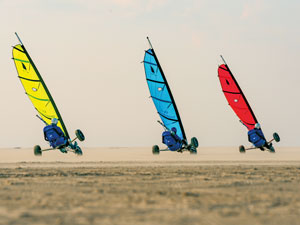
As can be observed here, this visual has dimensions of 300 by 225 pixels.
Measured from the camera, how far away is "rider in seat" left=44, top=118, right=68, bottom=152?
26458 millimetres

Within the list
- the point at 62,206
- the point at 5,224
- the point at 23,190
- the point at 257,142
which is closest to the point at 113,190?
the point at 23,190

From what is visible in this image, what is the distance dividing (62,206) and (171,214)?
66.6 inches

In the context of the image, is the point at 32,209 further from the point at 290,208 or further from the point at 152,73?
the point at 152,73

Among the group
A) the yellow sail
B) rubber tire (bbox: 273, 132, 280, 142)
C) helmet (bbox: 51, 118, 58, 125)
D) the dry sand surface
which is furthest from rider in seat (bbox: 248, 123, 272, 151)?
the dry sand surface

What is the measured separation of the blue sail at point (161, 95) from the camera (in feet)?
101

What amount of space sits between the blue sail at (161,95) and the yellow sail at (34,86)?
5594 mm

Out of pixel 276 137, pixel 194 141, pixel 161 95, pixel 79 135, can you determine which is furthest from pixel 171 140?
pixel 276 137

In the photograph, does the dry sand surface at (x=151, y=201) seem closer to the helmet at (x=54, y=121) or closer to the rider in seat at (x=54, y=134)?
the rider in seat at (x=54, y=134)

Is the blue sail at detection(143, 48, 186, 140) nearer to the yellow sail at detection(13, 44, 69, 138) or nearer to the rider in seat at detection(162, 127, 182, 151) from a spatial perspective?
the rider in seat at detection(162, 127, 182, 151)

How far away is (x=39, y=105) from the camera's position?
28.5m

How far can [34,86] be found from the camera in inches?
1120

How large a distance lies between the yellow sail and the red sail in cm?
1105

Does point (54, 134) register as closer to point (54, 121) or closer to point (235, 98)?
point (54, 121)

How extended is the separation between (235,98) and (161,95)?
5.47 meters
